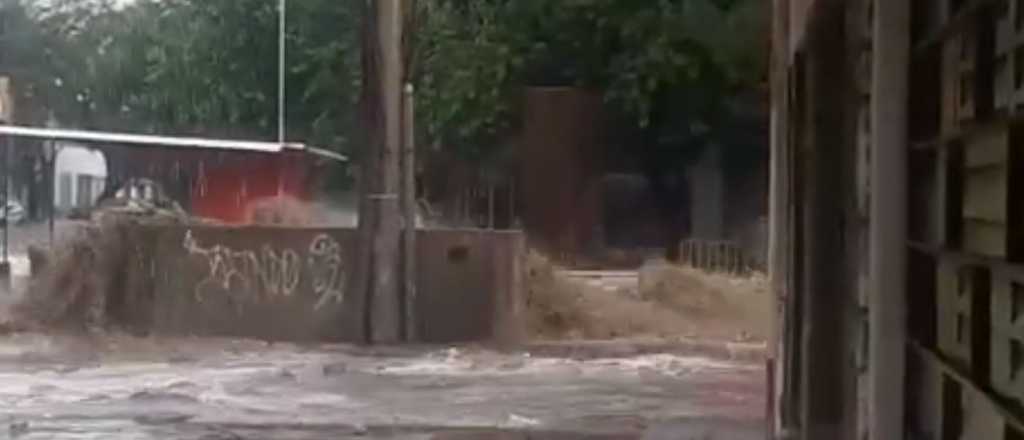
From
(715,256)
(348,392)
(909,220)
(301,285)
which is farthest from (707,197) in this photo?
(909,220)

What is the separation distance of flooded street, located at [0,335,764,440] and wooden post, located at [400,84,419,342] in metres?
0.72

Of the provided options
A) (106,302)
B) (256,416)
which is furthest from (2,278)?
(256,416)

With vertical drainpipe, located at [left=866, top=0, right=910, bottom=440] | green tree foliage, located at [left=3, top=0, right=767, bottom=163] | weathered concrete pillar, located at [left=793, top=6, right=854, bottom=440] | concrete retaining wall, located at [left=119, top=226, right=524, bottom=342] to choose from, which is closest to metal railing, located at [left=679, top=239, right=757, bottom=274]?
green tree foliage, located at [left=3, top=0, right=767, bottom=163]

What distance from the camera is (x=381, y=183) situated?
20.5m

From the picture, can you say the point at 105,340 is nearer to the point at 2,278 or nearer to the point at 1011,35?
the point at 2,278

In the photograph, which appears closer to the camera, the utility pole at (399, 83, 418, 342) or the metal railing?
the utility pole at (399, 83, 418, 342)

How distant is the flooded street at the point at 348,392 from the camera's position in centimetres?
1262

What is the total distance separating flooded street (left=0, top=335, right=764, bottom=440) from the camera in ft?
A: 41.4

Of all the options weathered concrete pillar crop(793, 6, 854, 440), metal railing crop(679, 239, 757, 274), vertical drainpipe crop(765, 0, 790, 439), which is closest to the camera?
weathered concrete pillar crop(793, 6, 854, 440)

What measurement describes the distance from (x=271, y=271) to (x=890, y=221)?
1681 cm

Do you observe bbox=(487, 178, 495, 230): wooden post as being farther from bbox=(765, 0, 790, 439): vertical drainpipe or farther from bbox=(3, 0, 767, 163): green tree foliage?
bbox=(765, 0, 790, 439): vertical drainpipe

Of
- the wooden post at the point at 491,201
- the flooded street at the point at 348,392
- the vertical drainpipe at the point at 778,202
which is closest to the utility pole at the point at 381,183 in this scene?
the flooded street at the point at 348,392

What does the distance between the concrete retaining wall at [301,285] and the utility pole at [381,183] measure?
0.82ft

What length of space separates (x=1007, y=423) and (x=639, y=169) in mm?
35491
